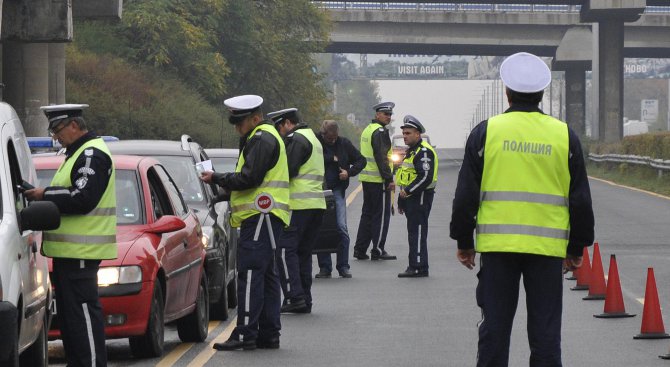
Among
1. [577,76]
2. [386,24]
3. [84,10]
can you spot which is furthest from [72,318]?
[577,76]

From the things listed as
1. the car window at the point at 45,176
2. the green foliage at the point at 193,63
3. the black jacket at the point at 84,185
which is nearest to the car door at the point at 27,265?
the black jacket at the point at 84,185

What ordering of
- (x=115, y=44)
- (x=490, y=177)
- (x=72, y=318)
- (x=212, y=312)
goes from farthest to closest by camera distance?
(x=115, y=44), (x=212, y=312), (x=72, y=318), (x=490, y=177)

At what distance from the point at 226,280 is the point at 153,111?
104 feet

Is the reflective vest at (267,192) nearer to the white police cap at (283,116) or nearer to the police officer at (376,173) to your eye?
the white police cap at (283,116)

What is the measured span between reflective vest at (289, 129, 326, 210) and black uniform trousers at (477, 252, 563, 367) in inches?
253

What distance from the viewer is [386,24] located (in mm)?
76062

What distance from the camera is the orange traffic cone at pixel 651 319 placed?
39.2ft

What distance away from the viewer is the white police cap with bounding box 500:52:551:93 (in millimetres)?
7645

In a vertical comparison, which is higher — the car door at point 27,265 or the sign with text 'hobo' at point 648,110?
the sign with text 'hobo' at point 648,110

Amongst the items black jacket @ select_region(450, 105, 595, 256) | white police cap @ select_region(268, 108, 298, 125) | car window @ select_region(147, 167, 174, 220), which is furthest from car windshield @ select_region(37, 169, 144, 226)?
black jacket @ select_region(450, 105, 595, 256)

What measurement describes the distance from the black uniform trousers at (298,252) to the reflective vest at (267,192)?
203 cm

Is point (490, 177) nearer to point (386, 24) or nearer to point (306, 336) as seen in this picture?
point (306, 336)

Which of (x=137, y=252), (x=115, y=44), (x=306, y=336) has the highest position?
(x=115, y=44)

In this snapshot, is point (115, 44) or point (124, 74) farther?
point (115, 44)
